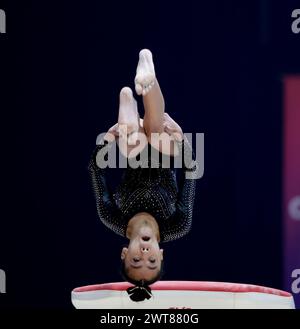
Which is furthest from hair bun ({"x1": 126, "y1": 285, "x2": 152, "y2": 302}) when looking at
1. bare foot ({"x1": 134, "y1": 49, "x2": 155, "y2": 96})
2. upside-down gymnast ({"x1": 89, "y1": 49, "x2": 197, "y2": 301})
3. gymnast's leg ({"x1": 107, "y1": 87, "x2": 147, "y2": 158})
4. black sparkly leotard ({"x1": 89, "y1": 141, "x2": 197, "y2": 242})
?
bare foot ({"x1": 134, "y1": 49, "x2": 155, "y2": 96})

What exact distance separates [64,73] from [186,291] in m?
1.12

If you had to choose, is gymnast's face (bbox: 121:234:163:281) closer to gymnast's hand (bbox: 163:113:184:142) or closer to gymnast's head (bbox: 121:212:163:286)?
gymnast's head (bbox: 121:212:163:286)

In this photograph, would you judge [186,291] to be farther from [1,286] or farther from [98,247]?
[1,286]

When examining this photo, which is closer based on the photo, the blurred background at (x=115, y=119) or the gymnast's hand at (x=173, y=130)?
the gymnast's hand at (x=173, y=130)

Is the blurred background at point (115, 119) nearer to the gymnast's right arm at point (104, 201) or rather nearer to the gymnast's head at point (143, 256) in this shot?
the gymnast's right arm at point (104, 201)

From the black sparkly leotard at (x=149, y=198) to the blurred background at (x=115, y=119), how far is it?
54 cm

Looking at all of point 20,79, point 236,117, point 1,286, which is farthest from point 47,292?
point 236,117

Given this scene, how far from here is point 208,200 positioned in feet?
9.53

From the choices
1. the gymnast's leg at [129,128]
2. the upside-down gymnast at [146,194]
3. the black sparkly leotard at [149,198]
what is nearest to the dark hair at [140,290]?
the upside-down gymnast at [146,194]

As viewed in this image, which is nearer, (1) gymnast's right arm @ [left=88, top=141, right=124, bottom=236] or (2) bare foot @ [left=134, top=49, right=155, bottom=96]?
(2) bare foot @ [left=134, top=49, right=155, bottom=96]

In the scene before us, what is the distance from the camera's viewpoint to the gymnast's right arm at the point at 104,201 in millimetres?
2311

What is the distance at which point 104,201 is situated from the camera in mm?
2326

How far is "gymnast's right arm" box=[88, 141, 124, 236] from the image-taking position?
2311mm

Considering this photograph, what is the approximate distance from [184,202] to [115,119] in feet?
2.40
